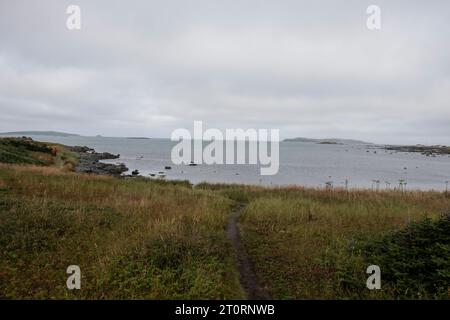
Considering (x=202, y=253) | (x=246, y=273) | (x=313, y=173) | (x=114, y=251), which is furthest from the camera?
(x=313, y=173)

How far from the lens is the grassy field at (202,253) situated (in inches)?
235

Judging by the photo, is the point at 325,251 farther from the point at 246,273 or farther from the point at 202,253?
the point at 202,253

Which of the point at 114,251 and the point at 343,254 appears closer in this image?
the point at 114,251

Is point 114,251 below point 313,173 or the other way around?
the other way around

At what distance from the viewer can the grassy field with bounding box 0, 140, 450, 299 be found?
5.98 meters

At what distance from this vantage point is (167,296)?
223 inches

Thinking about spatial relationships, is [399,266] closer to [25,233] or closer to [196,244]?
[196,244]

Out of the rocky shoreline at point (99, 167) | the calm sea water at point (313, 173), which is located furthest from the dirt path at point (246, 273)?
the rocky shoreline at point (99, 167)

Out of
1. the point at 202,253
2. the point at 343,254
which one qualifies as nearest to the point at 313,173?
the point at 343,254

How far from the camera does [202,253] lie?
7.27 meters

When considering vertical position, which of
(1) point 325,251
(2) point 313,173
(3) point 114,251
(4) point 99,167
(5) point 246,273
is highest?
(4) point 99,167

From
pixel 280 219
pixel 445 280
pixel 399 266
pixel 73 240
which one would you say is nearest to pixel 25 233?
pixel 73 240

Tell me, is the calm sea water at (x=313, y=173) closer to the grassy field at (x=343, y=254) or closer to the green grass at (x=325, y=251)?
the green grass at (x=325, y=251)
